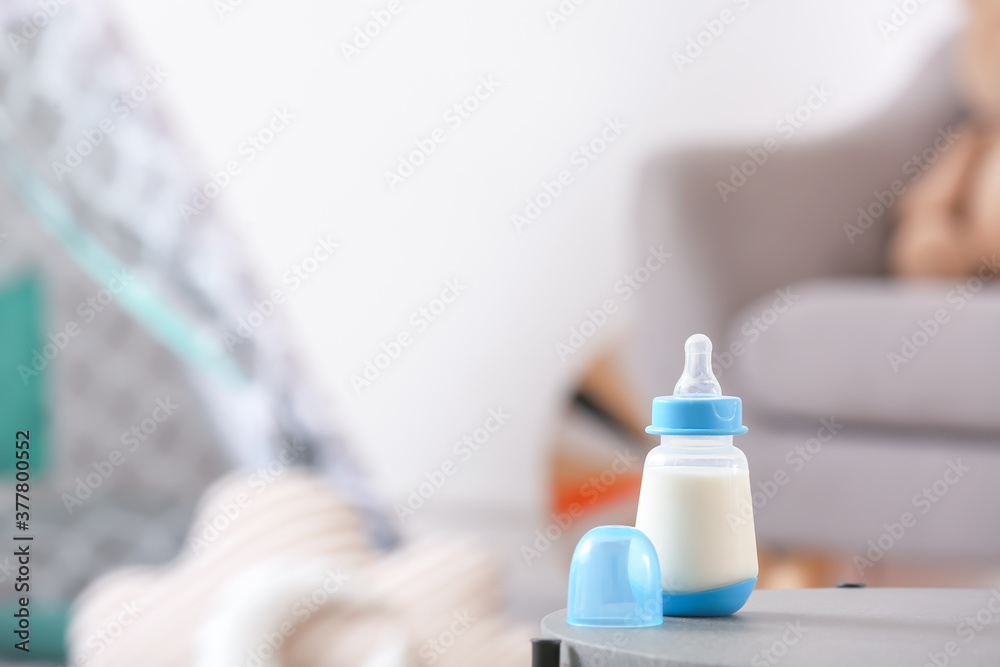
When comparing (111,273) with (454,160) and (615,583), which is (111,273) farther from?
(615,583)

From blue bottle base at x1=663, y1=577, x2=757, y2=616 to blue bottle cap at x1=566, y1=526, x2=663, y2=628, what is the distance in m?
0.03

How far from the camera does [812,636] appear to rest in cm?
49

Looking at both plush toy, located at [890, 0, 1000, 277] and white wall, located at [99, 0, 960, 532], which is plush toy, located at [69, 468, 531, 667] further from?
white wall, located at [99, 0, 960, 532]

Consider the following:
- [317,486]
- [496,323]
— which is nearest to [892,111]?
[496,323]

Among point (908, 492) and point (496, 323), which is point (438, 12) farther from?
point (908, 492)

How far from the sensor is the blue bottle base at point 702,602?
1.78ft

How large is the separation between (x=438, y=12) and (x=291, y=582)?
72.9 inches

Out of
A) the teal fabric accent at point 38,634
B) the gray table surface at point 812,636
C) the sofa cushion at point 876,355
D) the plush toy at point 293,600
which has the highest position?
the sofa cushion at point 876,355

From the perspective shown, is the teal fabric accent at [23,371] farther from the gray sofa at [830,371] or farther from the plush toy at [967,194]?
the plush toy at [967,194]

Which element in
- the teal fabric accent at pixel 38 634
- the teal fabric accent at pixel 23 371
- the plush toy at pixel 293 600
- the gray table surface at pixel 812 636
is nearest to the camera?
the gray table surface at pixel 812 636

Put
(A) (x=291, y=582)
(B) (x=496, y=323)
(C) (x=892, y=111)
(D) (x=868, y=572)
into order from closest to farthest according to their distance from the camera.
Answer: (A) (x=291, y=582)
(D) (x=868, y=572)
(C) (x=892, y=111)
(B) (x=496, y=323)

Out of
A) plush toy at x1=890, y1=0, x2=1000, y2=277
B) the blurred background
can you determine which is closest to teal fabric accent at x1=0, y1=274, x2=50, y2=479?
the blurred background

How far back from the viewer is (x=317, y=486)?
142cm

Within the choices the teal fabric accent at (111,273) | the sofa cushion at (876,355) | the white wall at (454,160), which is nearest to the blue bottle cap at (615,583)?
the sofa cushion at (876,355)
